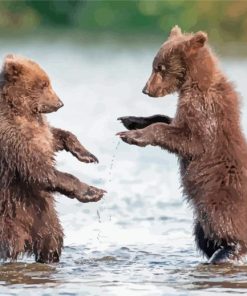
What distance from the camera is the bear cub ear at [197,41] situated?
11484 mm

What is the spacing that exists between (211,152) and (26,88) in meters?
1.56

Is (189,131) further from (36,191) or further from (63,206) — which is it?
(63,206)

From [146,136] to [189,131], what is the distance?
348 millimetres

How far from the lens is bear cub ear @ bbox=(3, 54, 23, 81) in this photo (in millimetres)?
11062

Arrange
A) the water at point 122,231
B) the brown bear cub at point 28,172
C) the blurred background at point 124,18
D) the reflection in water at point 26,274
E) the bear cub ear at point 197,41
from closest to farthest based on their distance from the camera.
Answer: the water at point 122,231, the reflection in water at point 26,274, the brown bear cub at point 28,172, the bear cub ear at point 197,41, the blurred background at point 124,18

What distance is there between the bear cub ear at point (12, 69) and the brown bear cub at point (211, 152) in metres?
0.97

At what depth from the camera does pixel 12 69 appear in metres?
11.1

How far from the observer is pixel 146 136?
36.9ft

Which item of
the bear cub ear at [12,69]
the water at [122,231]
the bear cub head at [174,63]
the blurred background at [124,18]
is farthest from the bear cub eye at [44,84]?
the blurred background at [124,18]

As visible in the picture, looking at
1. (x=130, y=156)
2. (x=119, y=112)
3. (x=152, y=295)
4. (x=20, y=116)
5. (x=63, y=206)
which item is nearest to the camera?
(x=152, y=295)

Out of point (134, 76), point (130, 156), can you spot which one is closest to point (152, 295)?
point (130, 156)

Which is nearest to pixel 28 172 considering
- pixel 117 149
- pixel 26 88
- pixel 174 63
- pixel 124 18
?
pixel 26 88

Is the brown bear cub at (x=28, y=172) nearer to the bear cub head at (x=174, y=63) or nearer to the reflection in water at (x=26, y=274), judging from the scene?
the reflection in water at (x=26, y=274)

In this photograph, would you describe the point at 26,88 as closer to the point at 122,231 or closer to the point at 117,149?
the point at 122,231
